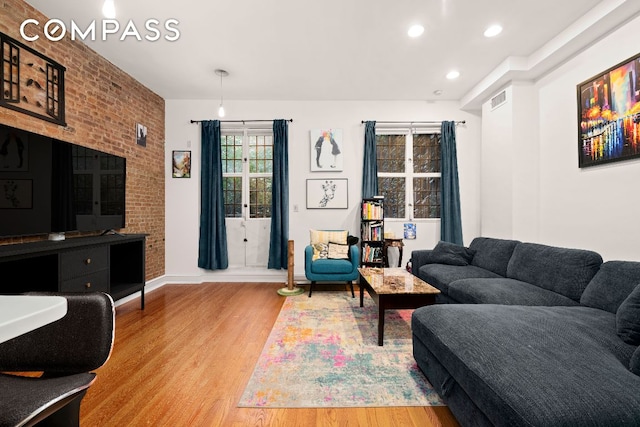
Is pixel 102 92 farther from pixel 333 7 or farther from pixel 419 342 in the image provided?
pixel 419 342

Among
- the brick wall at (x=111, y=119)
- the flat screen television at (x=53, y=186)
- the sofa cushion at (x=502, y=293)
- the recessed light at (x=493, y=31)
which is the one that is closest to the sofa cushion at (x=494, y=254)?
the sofa cushion at (x=502, y=293)

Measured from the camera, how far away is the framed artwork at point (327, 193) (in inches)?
191

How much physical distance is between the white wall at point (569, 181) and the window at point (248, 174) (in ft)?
11.7

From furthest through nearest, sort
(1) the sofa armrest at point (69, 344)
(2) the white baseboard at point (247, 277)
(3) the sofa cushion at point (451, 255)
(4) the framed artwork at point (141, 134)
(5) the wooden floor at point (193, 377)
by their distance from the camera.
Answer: (2) the white baseboard at point (247, 277), (4) the framed artwork at point (141, 134), (3) the sofa cushion at point (451, 255), (5) the wooden floor at point (193, 377), (1) the sofa armrest at point (69, 344)

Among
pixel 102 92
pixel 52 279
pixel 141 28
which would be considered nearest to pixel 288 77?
pixel 141 28

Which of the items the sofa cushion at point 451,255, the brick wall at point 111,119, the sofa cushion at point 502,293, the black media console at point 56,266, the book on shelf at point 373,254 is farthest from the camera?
the book on shelf at point 373,254

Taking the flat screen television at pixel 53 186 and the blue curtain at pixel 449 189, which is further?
the blue curtain at pixel 449 189

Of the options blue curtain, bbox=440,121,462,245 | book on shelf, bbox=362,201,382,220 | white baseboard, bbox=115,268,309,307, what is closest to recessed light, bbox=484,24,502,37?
blue curtain, bbox=440,121,462,245

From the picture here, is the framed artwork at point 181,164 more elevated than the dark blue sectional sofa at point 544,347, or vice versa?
the framed artwork at point 181,164

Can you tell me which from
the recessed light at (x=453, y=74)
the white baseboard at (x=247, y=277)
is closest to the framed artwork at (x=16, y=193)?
the white baseboard at (x=247, y=277)

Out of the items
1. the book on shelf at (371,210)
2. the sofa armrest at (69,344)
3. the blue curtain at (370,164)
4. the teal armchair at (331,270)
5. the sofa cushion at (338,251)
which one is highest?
the blue curtain at (370,164)

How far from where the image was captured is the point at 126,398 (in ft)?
5.91

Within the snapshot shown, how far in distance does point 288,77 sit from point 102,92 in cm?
231

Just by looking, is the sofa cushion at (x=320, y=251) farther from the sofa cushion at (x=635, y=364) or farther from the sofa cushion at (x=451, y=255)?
the sofa cushion at (x=635, y=364)
